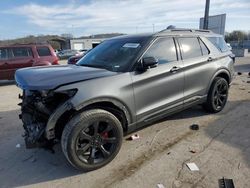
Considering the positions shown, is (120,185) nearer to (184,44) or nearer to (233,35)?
(184,44)

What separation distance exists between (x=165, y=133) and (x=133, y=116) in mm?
1053

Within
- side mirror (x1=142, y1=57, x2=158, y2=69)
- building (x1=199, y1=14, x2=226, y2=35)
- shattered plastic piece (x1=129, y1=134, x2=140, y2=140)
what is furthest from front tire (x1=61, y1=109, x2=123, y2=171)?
building (x1=199, y1=14, x2=226, y2=35)

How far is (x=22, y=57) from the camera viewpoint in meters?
12.1

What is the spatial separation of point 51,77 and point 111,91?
851 mm

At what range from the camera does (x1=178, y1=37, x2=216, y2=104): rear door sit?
15.9 feet

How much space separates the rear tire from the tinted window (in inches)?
369

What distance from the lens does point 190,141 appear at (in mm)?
4391

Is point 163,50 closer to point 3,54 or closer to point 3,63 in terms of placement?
point 3,63

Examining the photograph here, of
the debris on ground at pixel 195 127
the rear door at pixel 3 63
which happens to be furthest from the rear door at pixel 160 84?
the rear door at pixel 3 63

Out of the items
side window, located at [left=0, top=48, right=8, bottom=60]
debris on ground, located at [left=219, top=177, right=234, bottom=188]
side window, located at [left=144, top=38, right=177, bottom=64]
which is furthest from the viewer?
side window, located at [left=0, top=48, right=8, bottom=60]

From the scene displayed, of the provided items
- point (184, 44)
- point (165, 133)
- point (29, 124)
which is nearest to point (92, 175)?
point (29, 124)

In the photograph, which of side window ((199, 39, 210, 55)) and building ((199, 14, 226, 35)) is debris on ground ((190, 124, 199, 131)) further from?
building ((199, 14, 226, 35))

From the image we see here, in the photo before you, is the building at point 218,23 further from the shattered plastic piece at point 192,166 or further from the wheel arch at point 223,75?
the shattered plastic piece at point 192,166

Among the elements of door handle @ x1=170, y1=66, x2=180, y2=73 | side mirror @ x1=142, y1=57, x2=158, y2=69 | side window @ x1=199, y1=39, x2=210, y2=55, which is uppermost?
side window @ x1=199, y1=39, x2=210, y2=55
